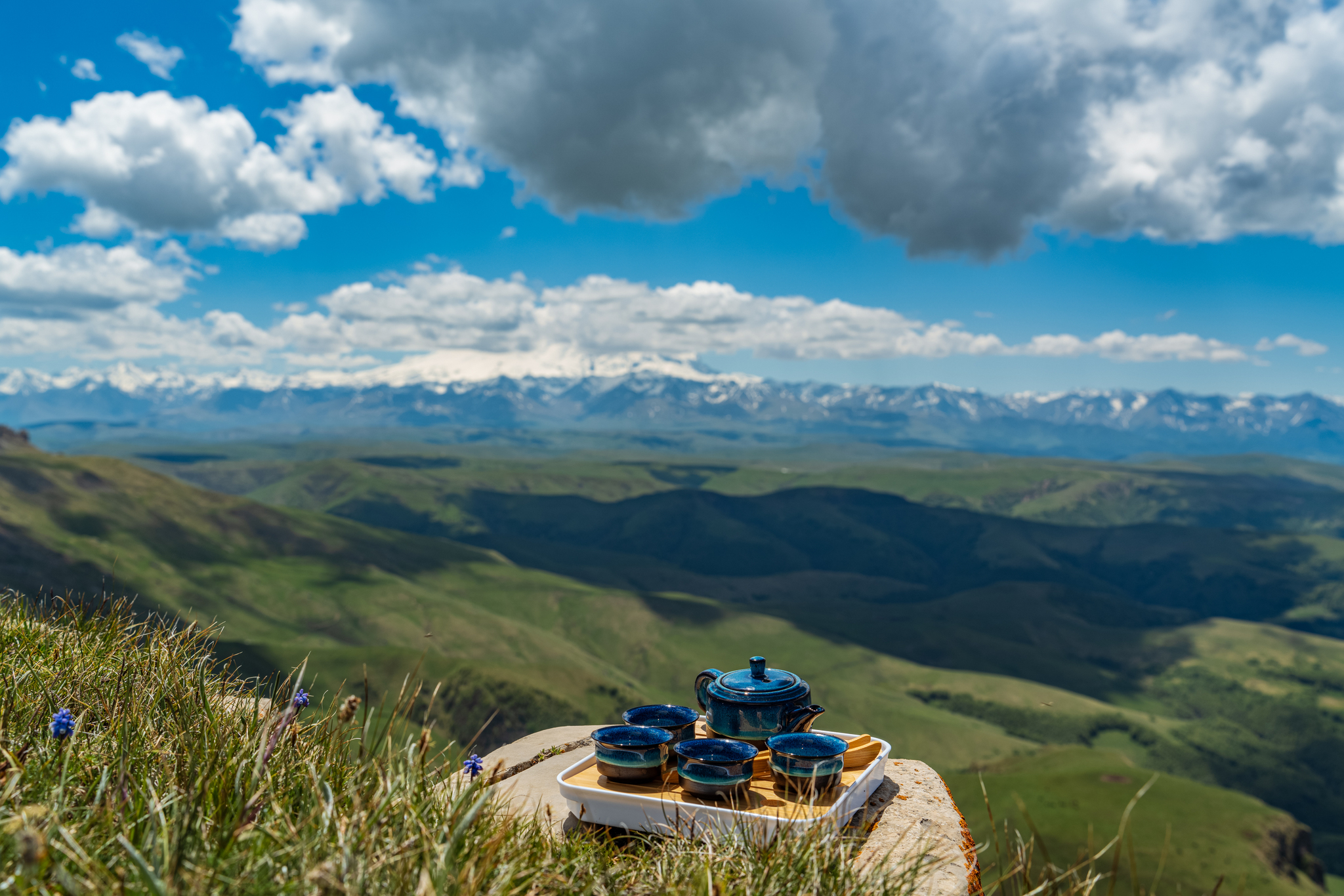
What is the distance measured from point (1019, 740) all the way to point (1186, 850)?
70582 mm

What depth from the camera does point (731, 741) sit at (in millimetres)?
7812

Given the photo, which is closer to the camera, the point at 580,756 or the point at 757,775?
the point at 757,775

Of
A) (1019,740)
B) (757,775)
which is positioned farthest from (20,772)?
(1019,740)

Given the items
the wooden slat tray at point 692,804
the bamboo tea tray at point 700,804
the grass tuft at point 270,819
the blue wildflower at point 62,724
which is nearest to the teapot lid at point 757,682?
the bamboo tea tray at point 700,804

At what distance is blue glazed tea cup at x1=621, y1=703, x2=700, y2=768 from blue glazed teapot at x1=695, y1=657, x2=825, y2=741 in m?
0.27

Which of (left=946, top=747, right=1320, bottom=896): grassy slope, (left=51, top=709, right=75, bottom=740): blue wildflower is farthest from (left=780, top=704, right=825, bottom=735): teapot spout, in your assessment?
(left=946, top=747, right=1320, bottom=896): grassy slope

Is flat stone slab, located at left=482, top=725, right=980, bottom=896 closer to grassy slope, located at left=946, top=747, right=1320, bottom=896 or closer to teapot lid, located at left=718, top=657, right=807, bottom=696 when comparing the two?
teapot lid, located at left=718, top=657, right=807, bottom=696

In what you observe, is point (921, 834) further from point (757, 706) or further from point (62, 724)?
point (62, 724)

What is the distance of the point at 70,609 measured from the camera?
8.51 metres

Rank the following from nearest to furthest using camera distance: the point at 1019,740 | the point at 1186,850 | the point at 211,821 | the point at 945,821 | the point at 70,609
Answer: the point at 211,821
the point at 945,821
the point at 70,609
the point at 1186,850
the point at 1019,740

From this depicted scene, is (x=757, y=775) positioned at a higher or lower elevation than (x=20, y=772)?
lower

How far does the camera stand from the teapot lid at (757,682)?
8.94 m

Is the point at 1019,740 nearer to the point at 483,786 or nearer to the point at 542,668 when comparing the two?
the point at 542,668

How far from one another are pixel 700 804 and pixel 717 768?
376mm
